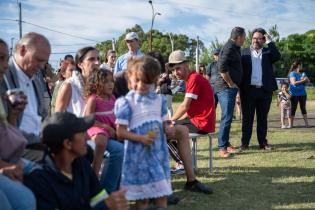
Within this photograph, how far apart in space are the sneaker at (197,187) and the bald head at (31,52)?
2397 mm

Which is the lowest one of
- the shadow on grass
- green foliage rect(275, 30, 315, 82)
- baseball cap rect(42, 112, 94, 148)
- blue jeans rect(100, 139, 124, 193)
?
the shadow on grass

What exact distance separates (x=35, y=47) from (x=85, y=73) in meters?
1.18

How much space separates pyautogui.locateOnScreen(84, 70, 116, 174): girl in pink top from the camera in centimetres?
406

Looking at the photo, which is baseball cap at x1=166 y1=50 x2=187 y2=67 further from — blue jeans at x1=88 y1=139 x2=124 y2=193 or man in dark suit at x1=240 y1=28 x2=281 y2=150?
man in dark suit at x1=240 y1=28 x2=281 y2=150

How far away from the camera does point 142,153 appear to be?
366cm

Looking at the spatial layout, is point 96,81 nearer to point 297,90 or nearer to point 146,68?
point 146,68

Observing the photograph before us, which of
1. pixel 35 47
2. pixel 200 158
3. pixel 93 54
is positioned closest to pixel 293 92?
pixel 200 158

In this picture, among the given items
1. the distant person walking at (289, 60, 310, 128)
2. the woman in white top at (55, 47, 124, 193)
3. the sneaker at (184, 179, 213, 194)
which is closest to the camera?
the woman in white top at (55, 47, 124, 193)

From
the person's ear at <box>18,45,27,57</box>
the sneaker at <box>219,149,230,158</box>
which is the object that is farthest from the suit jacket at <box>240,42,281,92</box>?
the person's ear at <box>18,45,27,57</box>

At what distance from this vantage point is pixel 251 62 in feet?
26.4

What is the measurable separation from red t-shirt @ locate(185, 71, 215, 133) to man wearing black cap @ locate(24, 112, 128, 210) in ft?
A: 10.1

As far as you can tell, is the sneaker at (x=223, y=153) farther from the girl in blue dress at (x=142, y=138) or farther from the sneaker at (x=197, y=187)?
the girl in blue dress at (x=142, y=138)

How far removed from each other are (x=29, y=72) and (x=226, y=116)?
458cm

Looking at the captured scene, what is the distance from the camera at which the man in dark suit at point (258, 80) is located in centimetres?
801
